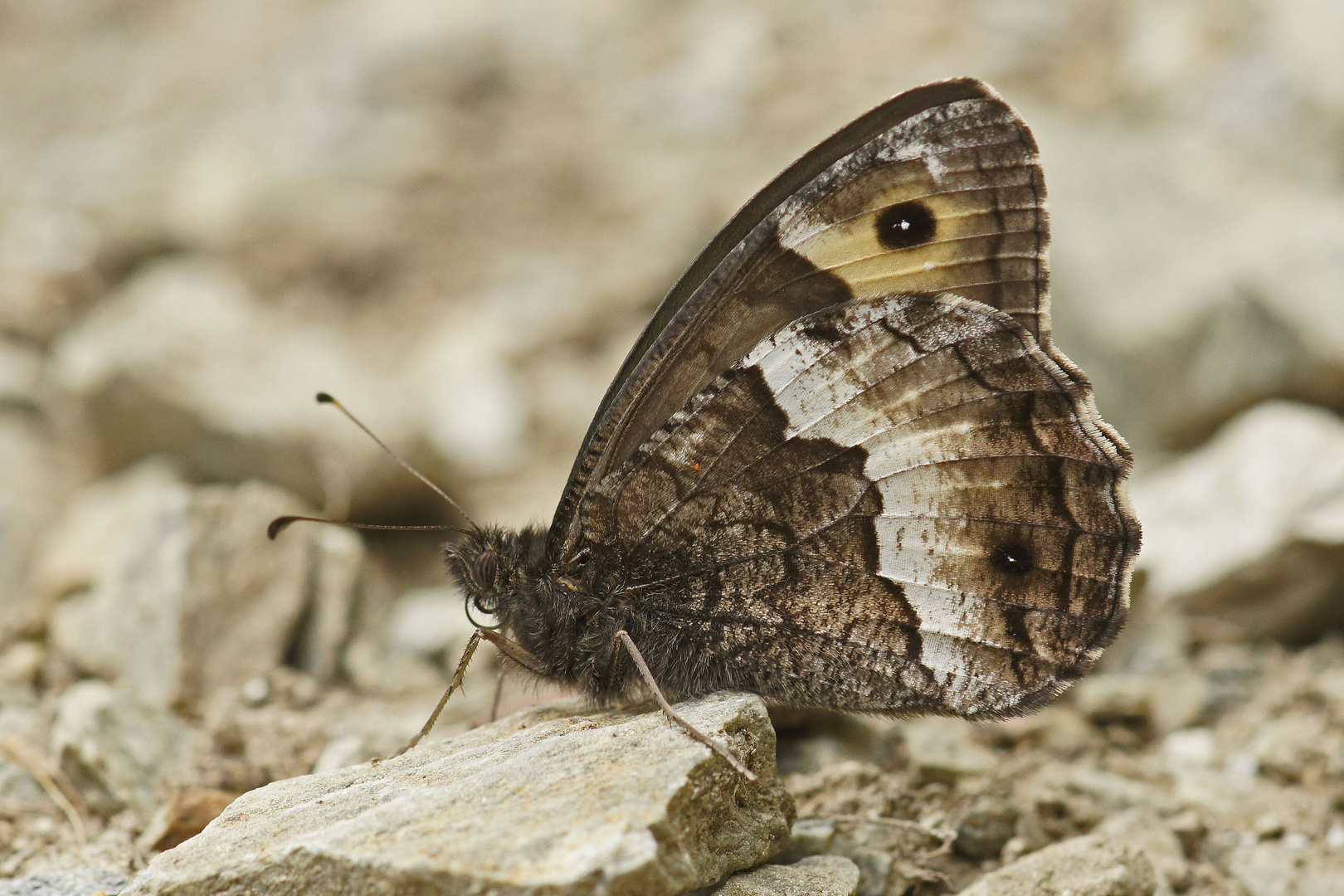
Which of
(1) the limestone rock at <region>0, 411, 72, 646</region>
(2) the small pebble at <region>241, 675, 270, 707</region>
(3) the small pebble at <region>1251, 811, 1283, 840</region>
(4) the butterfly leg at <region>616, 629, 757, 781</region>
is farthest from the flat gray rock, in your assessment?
(1) the limestone rock at <region>0, 411, 72, 646</region>

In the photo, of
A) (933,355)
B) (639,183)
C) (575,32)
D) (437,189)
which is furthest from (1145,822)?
(575,32)

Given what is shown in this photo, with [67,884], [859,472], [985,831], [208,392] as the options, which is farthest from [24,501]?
[985,831]

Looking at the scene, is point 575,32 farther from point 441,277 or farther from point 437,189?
point 441,277

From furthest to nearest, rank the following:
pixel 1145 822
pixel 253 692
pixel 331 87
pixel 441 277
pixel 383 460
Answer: pixel 331 87 < pixel 441 277 < pixel 383 460 < pixel 253 692 < pixel 1145 822

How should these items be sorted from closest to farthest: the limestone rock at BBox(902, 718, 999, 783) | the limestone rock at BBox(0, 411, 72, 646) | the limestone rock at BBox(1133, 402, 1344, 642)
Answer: the limestone rock at BBox(902, 718, 999, 783)
the limestone rock at BBox(1133, 402, 1344, 642)
the limestone rock at BBox(0, 411, 72, 646)

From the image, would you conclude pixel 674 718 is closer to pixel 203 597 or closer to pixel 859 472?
pixel 859 472

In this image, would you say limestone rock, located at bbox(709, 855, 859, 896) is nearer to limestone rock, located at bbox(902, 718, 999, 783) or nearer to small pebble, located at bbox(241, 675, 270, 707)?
limestone rock, located at bbox(902, 718, 999, 783)
